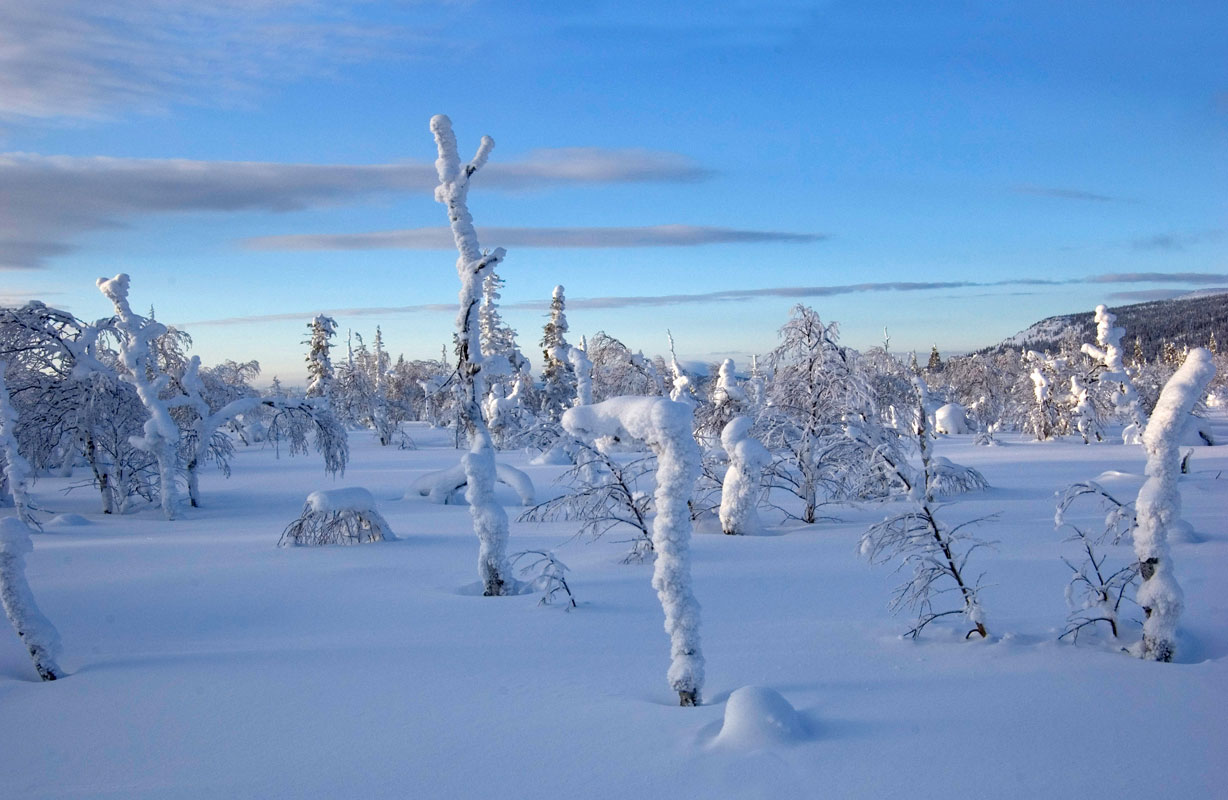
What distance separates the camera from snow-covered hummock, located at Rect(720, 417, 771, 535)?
1355 centimetres

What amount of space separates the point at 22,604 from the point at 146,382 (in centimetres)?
1175

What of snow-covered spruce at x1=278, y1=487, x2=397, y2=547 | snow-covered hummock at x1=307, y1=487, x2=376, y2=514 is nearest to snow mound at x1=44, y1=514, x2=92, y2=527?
snow-covered spruce at x1=278, y1=487, x2=397, y2=547

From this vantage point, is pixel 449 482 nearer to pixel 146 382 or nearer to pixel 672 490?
pixel 146 382

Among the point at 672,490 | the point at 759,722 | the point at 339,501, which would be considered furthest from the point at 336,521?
the point at 759,722

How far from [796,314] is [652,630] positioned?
990 cm

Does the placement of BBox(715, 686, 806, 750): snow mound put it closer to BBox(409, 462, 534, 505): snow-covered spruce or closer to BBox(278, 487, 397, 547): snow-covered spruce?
BBox(278, 487, 397, 547): snow-covered spruce

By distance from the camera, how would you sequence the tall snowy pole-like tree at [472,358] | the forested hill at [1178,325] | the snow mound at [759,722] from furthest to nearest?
the forested hill at [1178,325] < the tall snowy pole-like tree at [472,358] < the snow mound at [759,722]

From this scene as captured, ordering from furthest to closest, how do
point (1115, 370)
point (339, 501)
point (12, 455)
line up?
1. point (1115, 370)
2. point (12, 455)
3. point (339, 501)

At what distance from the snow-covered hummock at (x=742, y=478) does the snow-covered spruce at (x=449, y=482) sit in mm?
5764

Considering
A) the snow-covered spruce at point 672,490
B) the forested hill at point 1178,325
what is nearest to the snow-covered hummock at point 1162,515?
the snow-covered spruce at point 672,490

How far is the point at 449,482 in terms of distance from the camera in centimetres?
1906

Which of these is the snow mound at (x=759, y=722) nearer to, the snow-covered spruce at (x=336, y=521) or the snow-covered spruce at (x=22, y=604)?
the snow-covered spruce at (x=22, y=604)

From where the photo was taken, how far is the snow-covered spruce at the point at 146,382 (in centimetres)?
1623

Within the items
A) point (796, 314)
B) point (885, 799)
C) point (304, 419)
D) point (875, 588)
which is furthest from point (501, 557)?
point (304, 419)
